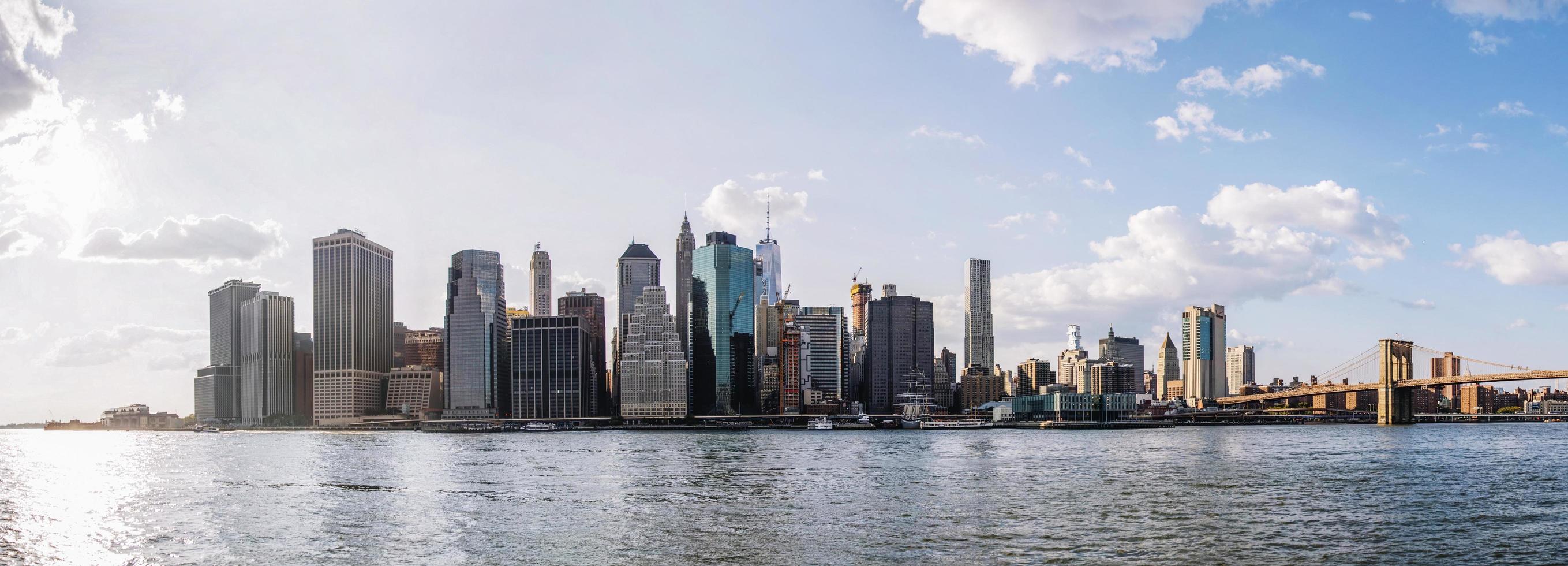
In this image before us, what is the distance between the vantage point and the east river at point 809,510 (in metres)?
43.2

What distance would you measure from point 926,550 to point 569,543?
573 inches

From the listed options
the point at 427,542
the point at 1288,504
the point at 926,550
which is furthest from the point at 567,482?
the point at 1288,504

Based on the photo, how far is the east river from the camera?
142 feet

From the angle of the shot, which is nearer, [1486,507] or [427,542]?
[427,542]

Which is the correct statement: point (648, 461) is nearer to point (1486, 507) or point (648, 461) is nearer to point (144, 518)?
point (144, 518)

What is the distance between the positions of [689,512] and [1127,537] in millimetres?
21869

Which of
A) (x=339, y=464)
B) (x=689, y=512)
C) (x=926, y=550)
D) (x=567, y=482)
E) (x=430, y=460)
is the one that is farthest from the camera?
(x=430, y=460)

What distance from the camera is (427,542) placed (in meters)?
46.5

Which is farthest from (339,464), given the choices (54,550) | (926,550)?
(926,550)

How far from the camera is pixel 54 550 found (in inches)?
1816

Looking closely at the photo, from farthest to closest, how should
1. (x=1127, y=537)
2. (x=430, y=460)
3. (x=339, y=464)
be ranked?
(x=430, y=460) → (x=339, y=464) → (x=1127, y=537)

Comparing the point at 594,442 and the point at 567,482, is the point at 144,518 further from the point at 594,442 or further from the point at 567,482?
the point at 594,442

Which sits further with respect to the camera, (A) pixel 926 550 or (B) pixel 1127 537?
(B) pixel 1127 537

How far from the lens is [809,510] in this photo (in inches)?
2251
